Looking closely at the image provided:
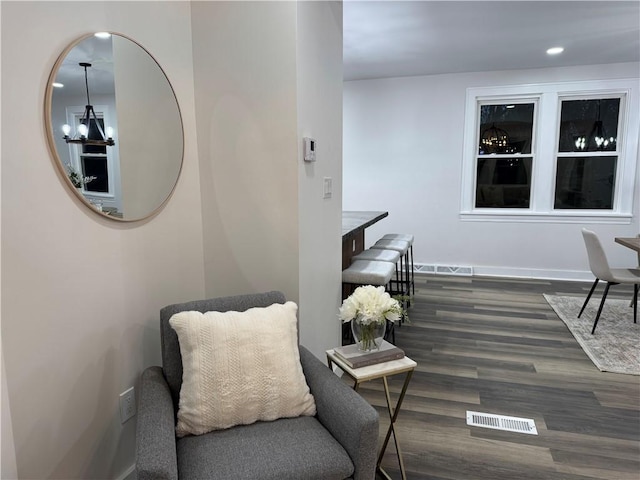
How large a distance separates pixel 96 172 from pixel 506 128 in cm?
538

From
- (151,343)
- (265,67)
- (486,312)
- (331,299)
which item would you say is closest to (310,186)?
(265,67)

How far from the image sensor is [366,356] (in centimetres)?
180

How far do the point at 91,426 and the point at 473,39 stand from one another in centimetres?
440

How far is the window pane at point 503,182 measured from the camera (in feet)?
18.6

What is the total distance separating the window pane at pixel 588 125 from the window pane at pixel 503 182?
54 centimetres

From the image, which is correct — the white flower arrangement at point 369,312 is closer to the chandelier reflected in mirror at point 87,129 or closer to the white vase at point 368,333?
the white vase at point 368,333

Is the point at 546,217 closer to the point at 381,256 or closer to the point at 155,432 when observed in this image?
the point at 381,256

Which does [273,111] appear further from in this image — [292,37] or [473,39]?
[473,39]

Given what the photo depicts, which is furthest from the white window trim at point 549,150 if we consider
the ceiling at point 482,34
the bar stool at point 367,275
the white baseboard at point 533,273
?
the bar stool at point 367,275

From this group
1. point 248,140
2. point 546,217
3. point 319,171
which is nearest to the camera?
point 248,140

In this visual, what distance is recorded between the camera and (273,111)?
6.48 ft

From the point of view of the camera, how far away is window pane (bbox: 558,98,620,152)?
5344 millimetres

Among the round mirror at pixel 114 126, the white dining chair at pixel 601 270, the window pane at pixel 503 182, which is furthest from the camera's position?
the window pane at pixel 503 182

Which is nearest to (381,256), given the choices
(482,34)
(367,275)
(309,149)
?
(367,275)
